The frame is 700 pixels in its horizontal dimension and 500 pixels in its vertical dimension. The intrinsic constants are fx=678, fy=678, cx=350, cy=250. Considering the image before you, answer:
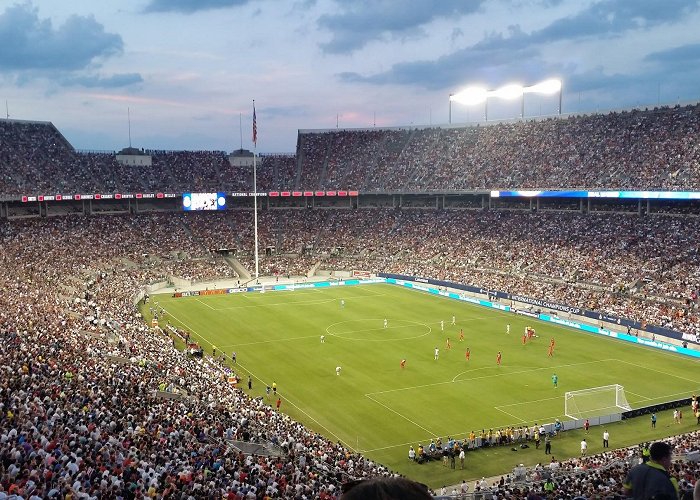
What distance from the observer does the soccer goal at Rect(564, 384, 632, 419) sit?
37875 mm

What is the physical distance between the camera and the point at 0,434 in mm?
18938

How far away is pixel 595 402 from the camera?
39.0 meters

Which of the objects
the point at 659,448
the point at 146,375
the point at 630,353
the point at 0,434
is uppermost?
the point at 659,448

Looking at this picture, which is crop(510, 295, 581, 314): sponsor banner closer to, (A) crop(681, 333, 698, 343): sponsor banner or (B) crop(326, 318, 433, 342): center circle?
(A) crop(681, 333, 698, 343): sponsor banner

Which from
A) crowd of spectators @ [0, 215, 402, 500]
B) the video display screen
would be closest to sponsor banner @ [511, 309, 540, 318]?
crowd of spectators @ [0, 215, 402, 500]

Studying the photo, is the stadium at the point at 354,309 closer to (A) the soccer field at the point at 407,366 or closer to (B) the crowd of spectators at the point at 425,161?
(A) the soccer field at the point at 407,366

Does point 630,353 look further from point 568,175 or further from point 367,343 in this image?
point 568,175

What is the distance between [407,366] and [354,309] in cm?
2007

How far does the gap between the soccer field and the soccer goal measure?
870mm

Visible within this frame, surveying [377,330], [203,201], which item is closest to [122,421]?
[377,330]

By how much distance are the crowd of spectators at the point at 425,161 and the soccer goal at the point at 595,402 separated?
3326cm

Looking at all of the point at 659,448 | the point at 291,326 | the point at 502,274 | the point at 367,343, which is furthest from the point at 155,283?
the point at 659,448

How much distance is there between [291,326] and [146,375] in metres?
25.3

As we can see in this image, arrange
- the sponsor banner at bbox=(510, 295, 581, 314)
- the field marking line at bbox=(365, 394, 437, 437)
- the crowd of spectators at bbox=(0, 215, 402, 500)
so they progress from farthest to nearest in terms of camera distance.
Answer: the sponsor banner at bbox=(510, 295, 581, 314)
the field marking line at bbox=(365, 394, 437, 437)
the crowd of spectators at bbox=(0, 215, 402, 500)
